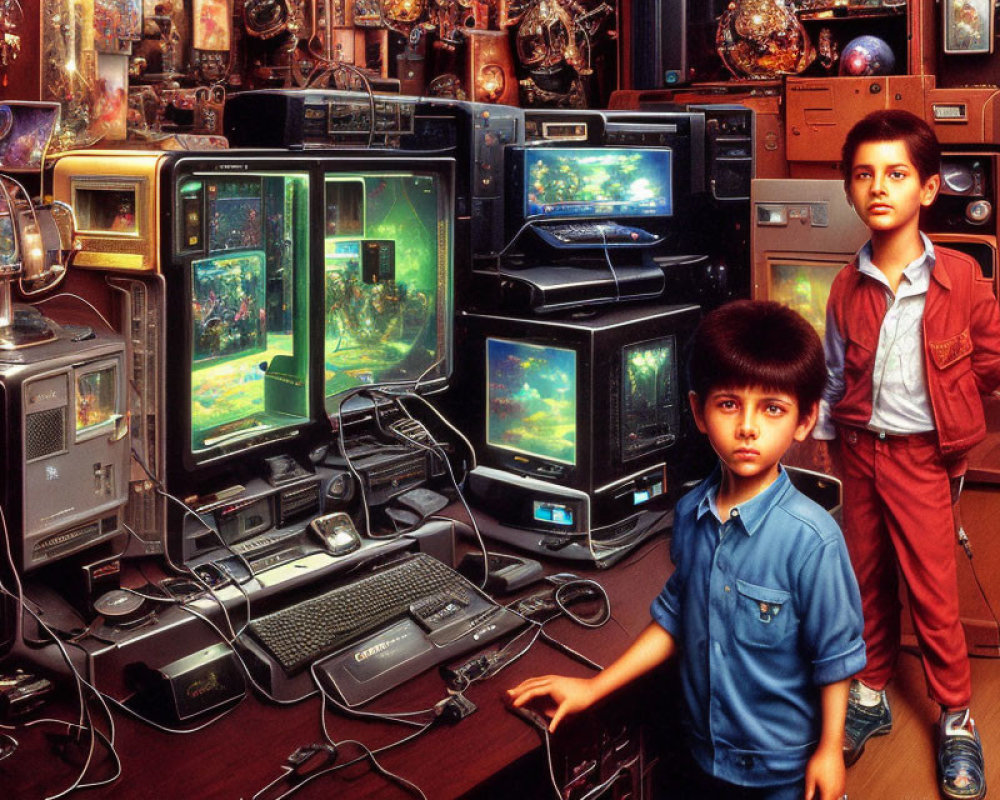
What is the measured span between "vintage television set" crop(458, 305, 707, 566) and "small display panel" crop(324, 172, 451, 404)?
150 mm

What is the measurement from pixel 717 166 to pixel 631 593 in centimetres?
163

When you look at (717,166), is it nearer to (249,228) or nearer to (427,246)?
(427,246)

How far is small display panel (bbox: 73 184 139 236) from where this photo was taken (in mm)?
2297

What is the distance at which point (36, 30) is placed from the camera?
2.58 m

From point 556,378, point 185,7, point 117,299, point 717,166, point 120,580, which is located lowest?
point 120,580

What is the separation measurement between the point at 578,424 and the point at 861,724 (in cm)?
100

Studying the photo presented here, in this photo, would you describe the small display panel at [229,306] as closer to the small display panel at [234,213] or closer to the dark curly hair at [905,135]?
the small display panel at [234,213]

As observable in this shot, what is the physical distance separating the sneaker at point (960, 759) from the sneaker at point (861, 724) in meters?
0.14

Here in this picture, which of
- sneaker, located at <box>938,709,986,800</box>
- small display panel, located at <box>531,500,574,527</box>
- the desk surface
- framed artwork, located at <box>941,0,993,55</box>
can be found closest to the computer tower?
the desk surface

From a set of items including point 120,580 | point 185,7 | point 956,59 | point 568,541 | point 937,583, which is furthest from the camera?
point 956,59

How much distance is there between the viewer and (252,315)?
2701mm

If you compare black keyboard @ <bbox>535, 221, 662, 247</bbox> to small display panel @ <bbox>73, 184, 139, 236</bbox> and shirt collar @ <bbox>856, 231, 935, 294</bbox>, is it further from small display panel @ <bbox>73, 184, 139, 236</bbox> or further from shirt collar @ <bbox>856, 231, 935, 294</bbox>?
small display panel @ <bbox>73, 184, 139, 236</bbox>

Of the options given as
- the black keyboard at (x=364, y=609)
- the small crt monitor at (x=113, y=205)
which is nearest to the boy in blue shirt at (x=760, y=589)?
the black keyboard at (x=364, y=609)

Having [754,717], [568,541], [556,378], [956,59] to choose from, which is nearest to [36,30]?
[556,378]
